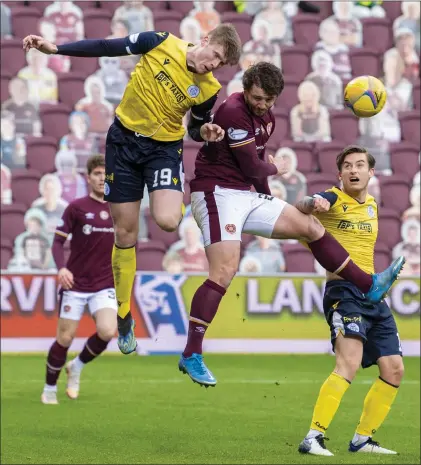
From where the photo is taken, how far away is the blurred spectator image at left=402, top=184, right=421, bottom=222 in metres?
15.6

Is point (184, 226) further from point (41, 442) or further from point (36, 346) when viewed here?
point (41, 442)

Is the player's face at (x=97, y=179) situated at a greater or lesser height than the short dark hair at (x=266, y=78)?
lesser

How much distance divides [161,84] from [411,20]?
12.8 meters

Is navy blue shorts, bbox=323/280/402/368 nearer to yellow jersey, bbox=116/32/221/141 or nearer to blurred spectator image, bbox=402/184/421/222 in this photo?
yellow jersey, bbox=116/32/221/141

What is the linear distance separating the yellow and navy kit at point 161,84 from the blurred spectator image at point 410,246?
9354 mm

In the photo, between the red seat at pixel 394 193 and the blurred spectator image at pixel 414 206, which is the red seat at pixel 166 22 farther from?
the blurred spectator image at pixel 414 206

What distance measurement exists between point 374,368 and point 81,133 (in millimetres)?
5506

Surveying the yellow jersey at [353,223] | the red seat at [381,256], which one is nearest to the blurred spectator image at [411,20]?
the red seat at [381,256]

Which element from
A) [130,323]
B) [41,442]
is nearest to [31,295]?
[41,442]

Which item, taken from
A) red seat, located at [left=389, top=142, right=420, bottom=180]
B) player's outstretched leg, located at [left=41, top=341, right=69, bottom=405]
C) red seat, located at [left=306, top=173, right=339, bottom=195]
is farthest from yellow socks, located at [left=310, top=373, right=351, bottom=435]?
red seat, located at [left=389, top=142, right=420, bottom=180]

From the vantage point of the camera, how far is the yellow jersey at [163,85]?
230 inches

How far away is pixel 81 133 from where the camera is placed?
15.7 m

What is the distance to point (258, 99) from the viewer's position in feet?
19.1

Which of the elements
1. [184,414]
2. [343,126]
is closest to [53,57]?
[343,126]
